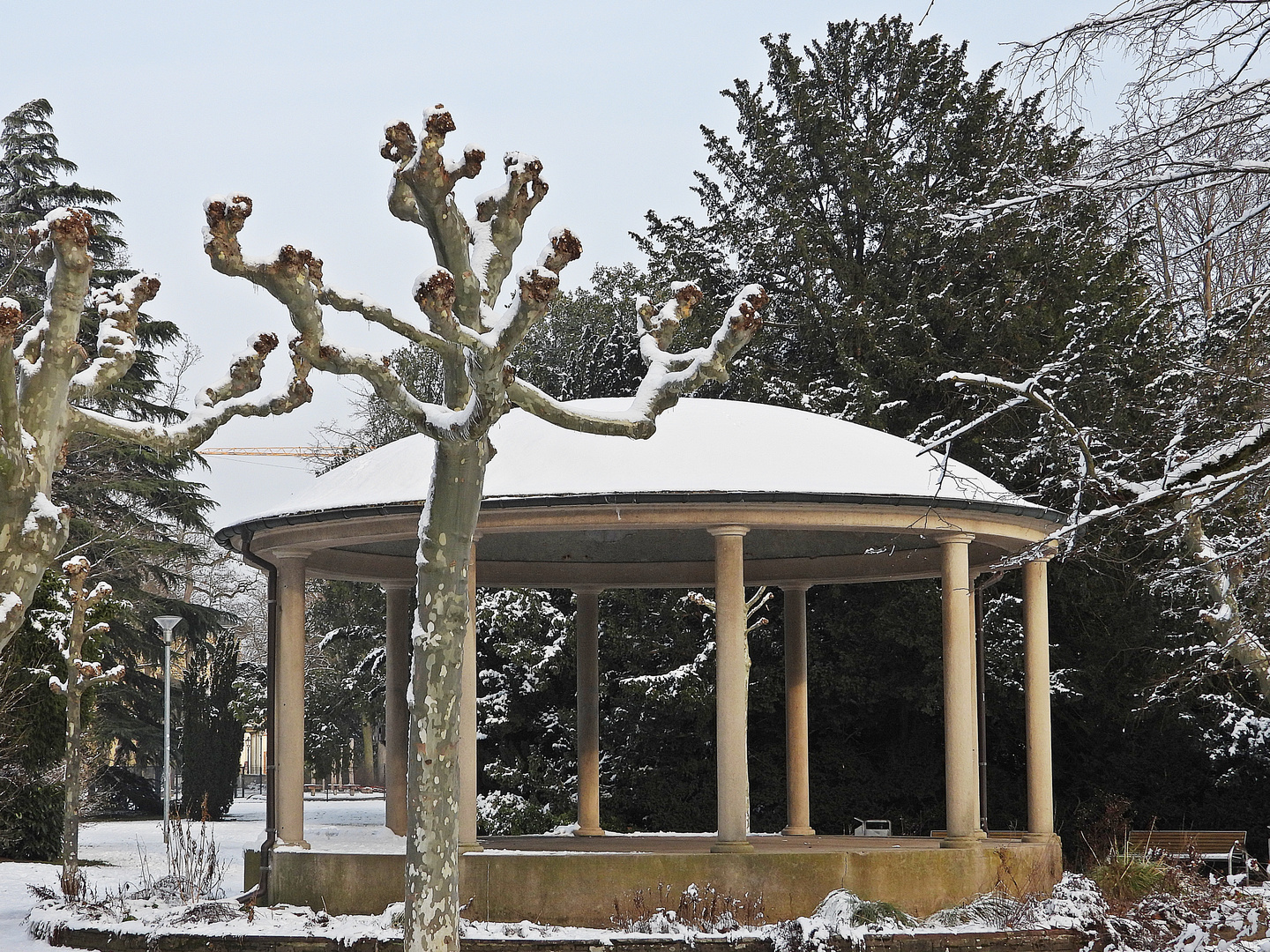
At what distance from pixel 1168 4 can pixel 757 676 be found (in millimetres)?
23238

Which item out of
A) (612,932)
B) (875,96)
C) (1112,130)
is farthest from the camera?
(875,96)

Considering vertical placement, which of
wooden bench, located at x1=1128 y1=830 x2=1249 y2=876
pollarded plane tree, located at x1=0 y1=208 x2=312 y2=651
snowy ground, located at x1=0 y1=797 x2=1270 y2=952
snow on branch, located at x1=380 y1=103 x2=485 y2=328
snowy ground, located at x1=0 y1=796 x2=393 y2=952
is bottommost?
snowy ground, located at x1=0 y1=796 x2=393 y2=952

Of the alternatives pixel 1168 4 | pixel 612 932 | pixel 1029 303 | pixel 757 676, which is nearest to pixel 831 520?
pixel 612 932

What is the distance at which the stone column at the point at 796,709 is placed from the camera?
21.4m

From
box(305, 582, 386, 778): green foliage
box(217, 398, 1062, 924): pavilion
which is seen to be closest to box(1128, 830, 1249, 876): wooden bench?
box(217, 398, 1062, 924): pavilion

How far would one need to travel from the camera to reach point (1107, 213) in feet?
26.1

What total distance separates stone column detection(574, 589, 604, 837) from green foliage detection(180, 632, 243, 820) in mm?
20521

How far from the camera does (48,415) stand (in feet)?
33.8

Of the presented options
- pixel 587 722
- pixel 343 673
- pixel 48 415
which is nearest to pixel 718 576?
pixel 587 722

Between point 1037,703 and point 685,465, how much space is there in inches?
216

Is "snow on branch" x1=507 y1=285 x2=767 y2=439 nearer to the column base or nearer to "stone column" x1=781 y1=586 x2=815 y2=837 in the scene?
the column base

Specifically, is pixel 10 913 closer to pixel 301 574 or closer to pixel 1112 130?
pixel 301 574

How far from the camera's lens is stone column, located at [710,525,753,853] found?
15.5 metres

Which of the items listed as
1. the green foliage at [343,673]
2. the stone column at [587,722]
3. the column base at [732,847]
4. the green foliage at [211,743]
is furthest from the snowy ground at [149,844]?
the column base at [732,847]
